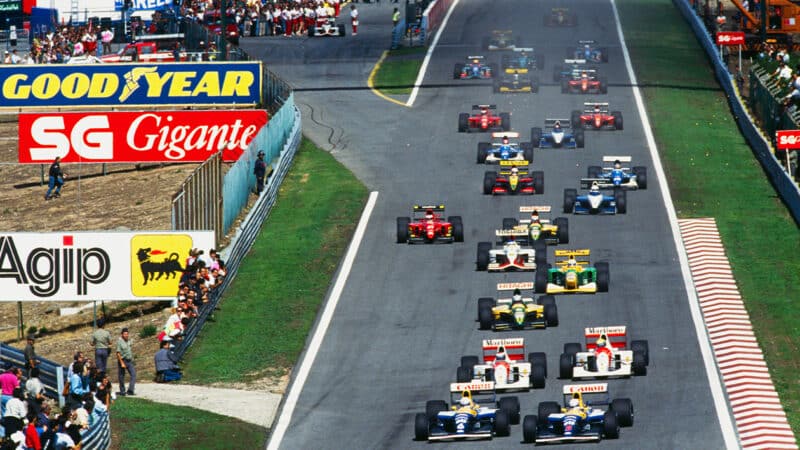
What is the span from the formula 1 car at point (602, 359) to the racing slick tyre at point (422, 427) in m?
4.58

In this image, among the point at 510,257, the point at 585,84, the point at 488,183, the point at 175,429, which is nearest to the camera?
the point at 175,429

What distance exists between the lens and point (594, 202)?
1982 inches

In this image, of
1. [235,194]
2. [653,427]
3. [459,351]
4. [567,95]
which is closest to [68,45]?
[567,95]

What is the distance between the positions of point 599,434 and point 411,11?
5514 centimetres

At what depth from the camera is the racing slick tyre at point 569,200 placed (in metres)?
50.3

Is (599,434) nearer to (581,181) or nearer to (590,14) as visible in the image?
(581,181)

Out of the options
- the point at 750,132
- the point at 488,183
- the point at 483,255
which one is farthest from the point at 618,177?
the point at 750,132

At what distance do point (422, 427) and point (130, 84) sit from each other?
36.2 meters

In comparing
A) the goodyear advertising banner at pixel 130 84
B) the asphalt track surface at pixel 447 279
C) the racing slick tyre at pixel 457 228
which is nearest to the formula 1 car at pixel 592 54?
the asphalt track surface at pixel 447 279

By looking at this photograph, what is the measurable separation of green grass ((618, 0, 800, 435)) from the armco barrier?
0.32m

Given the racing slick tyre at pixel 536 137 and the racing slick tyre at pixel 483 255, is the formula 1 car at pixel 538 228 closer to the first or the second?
the racing slick tyre at pixel 483 255

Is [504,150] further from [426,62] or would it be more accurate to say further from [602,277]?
[426,62]

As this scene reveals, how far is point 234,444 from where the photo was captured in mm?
33469

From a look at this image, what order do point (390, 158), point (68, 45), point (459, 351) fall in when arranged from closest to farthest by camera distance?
point (459, 351) < point (390, 158) < point (68, 45)
